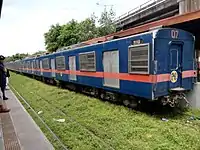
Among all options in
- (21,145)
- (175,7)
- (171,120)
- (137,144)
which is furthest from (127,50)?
(175,7)

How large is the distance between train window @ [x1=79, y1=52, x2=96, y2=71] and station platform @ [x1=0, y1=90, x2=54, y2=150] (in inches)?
139

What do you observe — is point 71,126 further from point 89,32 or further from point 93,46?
point 89,32

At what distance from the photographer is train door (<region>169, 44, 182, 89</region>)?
7898mm

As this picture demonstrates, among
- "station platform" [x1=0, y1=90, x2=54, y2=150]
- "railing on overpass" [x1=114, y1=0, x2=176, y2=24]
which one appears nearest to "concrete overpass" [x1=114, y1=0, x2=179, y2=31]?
"railing on overpass" [x1=114, y1=0, x2=176, y2=24]

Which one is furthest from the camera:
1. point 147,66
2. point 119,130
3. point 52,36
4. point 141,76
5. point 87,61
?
point 52,36

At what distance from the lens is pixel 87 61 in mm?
11930

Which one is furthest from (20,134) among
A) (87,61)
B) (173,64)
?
(87,61)

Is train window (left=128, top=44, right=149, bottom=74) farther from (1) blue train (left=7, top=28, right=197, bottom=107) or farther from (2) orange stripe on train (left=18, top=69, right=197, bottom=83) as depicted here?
(2) orange stripe on train (left=18, top=69, right=197, bottom=83)

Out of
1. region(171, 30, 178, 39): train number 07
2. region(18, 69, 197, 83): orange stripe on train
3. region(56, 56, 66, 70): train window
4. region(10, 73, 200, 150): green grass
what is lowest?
region(10, 73, 200, 150): green grass

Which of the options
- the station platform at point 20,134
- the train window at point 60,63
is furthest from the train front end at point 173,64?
the train window at point 60,63

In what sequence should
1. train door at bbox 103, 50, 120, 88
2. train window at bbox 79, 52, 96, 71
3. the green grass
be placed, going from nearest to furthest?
1. the green grass
2. train door at bbox 103, 50, 120, 88
3. train window at bbox 79, 52, 96, 71

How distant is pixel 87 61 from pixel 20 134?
5819 millimetres

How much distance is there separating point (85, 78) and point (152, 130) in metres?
6.39

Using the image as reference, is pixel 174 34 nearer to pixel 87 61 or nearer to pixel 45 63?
pixel 87 61
